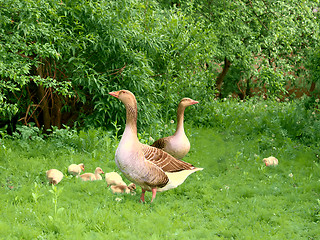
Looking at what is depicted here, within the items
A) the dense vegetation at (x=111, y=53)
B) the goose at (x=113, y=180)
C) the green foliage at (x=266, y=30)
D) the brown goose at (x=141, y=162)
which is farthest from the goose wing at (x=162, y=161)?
the green foliage at (x=266, y=30)

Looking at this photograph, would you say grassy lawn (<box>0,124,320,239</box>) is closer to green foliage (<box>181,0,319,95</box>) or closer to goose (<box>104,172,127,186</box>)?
goose (<box>104,172,127,186</box>)

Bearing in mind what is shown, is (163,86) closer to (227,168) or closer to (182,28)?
(182,28)

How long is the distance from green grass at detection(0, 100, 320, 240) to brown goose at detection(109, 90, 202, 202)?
16.3 inches

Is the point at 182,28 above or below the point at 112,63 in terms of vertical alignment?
above

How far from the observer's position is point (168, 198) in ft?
20.2

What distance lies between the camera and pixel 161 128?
10.2 metres

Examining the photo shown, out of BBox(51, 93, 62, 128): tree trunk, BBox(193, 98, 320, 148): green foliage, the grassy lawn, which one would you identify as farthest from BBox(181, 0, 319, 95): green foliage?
BBox(51, 93, 62, 128): tree trunk

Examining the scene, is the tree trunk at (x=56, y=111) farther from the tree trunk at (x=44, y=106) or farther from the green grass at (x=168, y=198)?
the green grass at (x=168, y=198)

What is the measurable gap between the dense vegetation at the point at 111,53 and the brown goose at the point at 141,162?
2.64m

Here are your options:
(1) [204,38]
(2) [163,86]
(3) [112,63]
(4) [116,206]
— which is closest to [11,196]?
(4) [116,206]

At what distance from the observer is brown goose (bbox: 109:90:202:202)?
208 inches

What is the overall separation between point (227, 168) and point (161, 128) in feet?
8.88

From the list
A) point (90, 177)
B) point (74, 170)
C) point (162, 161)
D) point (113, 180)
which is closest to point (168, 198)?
point (162, 161)

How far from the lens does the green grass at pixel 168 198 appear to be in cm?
494
